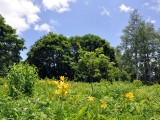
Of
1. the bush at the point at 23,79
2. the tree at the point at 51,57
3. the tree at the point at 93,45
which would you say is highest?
the tree at the point at 93,45

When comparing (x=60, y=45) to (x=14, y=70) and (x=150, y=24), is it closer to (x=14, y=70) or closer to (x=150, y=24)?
(x=150, y=24)

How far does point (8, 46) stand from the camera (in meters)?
37.1

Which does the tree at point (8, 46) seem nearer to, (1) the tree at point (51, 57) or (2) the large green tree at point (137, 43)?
(1) the tree at point (51, 57)

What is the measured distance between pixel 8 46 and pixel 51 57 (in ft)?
26.5

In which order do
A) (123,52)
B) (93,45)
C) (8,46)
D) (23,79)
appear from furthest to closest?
(93,45)
(123,52)
(8,46)
(23,79)

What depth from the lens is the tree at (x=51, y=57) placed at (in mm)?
43031

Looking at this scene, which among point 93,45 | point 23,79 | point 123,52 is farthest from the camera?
point 93,45

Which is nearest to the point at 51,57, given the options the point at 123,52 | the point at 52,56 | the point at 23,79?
the point at 52,56

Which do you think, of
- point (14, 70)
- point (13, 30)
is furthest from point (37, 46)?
point (14, 70)

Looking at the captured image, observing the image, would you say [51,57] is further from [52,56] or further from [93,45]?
[93,45]

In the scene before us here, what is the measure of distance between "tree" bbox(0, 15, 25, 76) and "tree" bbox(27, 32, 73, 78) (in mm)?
6049

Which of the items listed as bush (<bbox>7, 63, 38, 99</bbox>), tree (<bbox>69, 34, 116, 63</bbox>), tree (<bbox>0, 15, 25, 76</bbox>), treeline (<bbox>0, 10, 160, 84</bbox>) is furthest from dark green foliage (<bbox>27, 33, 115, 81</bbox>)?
bush (<bbox>7, 63, 38, 99</bbox>)

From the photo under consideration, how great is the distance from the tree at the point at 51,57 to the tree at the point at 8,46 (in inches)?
238

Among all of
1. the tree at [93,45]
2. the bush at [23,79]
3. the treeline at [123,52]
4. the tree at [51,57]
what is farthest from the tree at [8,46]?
the bush at [23,79]
